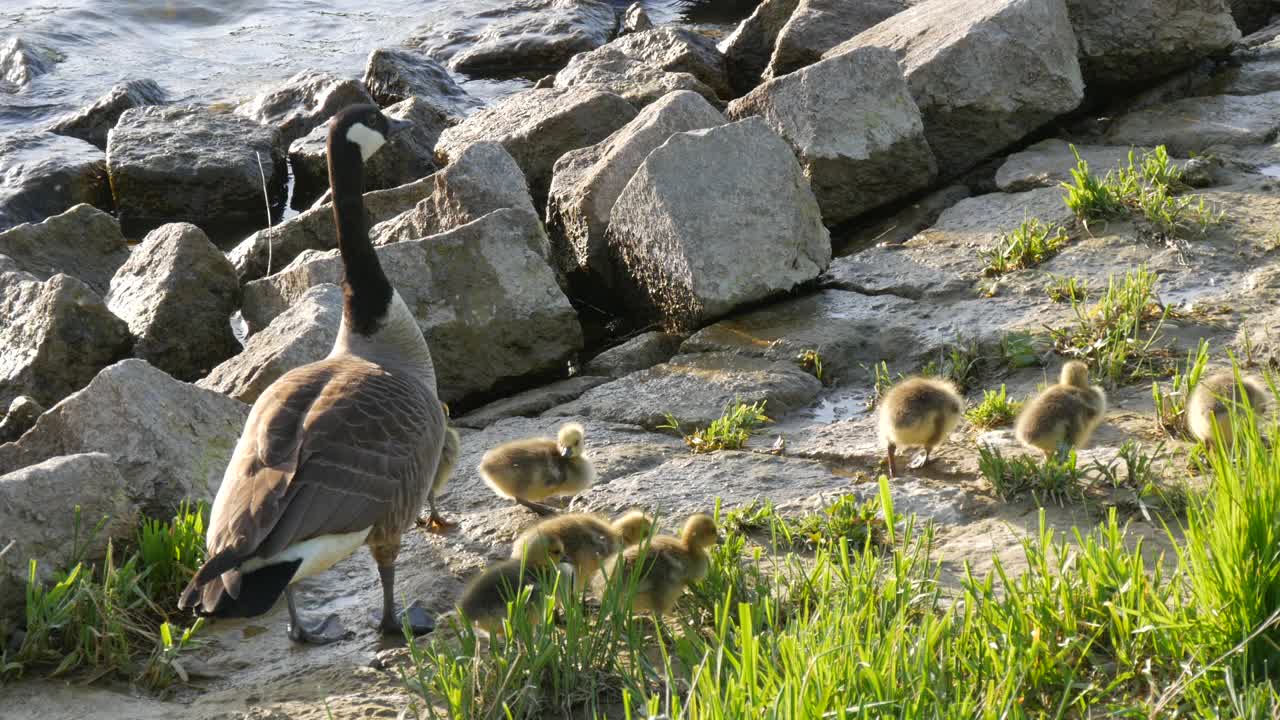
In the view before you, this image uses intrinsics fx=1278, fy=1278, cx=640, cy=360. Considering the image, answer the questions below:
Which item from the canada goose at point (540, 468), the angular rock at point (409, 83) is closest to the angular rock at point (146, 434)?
the canada goose at point (540, 468)

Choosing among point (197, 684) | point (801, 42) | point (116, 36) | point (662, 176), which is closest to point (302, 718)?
point (197, 684)

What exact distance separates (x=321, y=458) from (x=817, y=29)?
889cm

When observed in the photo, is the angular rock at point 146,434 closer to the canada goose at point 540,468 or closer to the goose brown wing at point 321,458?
the goose brown wing at point 321,458

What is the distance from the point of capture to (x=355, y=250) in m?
5.91

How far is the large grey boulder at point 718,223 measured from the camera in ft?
25.3

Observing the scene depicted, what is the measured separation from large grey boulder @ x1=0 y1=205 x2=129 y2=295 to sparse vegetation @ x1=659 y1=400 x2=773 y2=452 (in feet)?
18.0

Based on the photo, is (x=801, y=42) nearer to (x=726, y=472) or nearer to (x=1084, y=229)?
(x=1084, y=229)

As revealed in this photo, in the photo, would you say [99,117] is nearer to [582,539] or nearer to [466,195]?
[466,195]

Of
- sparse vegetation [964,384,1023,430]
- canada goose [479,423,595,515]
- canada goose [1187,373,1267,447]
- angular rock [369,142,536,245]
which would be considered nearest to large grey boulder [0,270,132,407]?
angular rock [369,142,536,245]

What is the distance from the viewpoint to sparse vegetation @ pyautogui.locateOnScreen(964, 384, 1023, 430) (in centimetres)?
614

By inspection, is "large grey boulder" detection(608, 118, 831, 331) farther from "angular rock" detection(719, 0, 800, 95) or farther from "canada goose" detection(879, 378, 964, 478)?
"angular rock" detection(719, 0, 800, 95)

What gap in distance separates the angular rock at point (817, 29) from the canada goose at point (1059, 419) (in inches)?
286

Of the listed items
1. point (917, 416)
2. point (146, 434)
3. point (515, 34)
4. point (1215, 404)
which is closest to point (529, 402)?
point (146, 434)

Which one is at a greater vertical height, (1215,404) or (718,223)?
(718,223)
